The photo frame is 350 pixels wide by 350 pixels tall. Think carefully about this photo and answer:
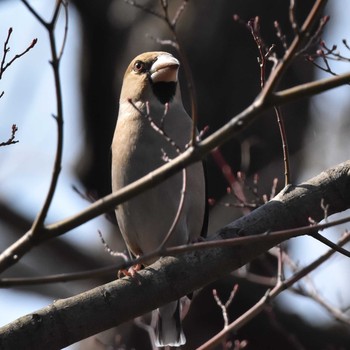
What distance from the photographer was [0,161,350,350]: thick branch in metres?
2.98

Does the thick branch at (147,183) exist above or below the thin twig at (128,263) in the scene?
above

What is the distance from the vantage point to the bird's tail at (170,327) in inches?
179

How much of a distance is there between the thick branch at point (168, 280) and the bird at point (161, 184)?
864mm

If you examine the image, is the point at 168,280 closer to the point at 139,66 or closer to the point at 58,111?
the point at 58,111

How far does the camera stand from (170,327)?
4.60 metres

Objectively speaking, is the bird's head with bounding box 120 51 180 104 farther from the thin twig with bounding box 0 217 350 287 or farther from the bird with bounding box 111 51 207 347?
the thin twig with bounding box 0 217 350 287

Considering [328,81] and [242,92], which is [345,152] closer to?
[242,92]

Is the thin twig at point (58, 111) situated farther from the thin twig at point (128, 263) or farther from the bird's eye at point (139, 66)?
the bird's eye at point (139, 66)

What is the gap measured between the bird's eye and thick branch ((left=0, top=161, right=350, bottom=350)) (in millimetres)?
1801

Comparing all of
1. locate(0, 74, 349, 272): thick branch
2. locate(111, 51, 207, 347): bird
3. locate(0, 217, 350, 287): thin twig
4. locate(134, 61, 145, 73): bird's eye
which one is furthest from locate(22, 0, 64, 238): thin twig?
locate(134, 61, 145, 73): bird's eye

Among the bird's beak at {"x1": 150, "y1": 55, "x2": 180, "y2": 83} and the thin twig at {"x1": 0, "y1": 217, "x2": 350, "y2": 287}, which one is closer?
the thin twig at {"x1": 0, "y1": 217, "x2": 350, "y2": 287}

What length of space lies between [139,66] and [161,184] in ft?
3.09

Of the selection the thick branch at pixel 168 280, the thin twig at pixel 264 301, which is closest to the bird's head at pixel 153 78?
the thick branch at pixel 168 280

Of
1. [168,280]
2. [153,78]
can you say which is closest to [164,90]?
[153,78]
